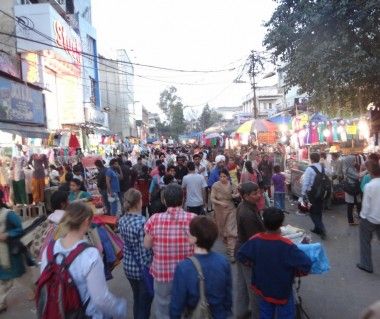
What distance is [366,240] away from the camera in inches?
267

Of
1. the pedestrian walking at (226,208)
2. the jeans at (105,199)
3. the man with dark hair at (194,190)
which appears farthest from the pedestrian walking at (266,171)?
the pedestrian walking at (226,208)

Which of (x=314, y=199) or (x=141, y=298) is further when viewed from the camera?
(x=314, y=199)

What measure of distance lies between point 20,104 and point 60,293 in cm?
1405

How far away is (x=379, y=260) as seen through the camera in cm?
748

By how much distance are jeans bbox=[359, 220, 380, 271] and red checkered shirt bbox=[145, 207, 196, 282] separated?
3817 mm

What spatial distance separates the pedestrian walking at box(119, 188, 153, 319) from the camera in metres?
4.39

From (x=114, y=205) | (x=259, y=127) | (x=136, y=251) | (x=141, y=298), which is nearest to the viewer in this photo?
(x=136, y=251)

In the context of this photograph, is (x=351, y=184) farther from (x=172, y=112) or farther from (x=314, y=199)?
(x=172, y=112)

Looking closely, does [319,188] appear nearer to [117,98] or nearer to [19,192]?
[19,192]

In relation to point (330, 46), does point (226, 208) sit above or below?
below

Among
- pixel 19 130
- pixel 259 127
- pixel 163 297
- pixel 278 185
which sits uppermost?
pixel 19 130

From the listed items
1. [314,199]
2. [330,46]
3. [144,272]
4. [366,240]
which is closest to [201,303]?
[144,272]

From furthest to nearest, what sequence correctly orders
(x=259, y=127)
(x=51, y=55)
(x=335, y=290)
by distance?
(x=51, y=55)
(x=259, y=127)
(x=335, y=290)

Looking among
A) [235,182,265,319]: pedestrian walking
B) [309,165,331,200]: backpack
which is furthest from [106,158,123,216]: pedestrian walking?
[235,182,265,319]: pedestrian walking
